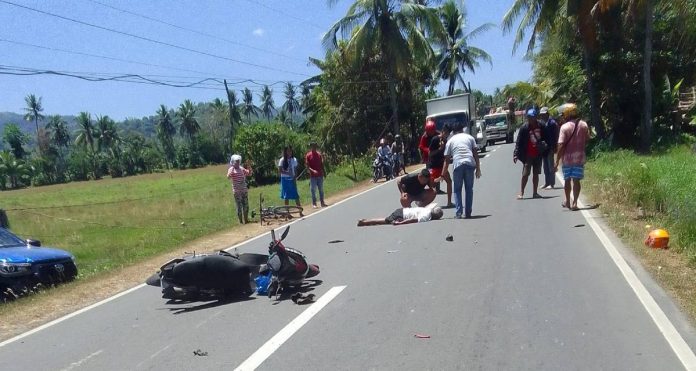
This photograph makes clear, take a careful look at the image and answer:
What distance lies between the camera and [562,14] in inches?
1092

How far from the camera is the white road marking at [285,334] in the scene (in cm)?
568

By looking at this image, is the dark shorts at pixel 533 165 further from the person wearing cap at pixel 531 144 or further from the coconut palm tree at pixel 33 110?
the coconut palm tree at pixel 33 110

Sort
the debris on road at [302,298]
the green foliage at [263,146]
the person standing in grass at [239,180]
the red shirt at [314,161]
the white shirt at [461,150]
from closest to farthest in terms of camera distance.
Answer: the debris on road at [302,298], the white shirt at [461,150], the person standing in grass at [239,180], the red shirt at [314,161], the green foliage at [263,146]

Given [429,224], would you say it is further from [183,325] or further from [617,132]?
[617,132]

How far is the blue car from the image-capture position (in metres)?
10.2

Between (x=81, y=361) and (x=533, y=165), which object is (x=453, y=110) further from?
(x=81, y=361)

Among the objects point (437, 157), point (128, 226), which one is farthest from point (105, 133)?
point (437, 157)

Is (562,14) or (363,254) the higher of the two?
(562,14)

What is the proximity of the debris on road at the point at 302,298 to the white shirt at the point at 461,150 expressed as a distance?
5.79 m

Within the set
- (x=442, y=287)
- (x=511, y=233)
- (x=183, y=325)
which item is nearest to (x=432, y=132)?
(x=511, y=233)

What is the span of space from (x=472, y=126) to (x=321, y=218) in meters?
19.8

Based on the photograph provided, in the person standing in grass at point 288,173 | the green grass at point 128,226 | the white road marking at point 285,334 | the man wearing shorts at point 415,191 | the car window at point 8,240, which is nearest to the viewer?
the white road marking at point 285,334

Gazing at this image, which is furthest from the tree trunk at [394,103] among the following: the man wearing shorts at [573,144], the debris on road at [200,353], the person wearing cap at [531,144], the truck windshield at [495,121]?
the debris on road at [200,353]

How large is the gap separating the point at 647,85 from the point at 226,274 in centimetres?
2228
